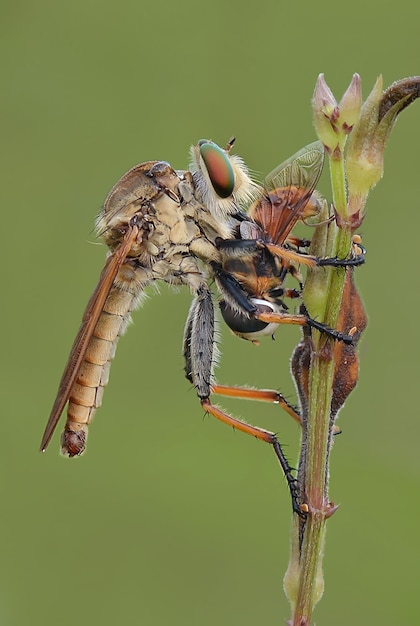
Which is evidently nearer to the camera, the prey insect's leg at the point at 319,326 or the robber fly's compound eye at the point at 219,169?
the prey insect's leg at the point at 319,326

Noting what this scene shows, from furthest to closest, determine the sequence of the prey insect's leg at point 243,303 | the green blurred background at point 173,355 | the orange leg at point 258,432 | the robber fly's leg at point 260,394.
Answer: the green blurred background at point 173,355 < the orange leg at point 258,432 < the robber fly's leg at point 260,394 < the prey insect's leg at point 243,303

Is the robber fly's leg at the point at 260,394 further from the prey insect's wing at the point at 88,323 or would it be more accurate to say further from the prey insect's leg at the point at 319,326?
the prey insect's wing at the point at 88,323

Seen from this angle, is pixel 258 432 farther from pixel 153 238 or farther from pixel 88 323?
pixel 153 238

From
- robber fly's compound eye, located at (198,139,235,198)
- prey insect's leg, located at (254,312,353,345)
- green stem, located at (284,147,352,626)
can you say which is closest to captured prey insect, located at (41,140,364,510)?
robber fly's compound eye, located at (198,139,235,198)

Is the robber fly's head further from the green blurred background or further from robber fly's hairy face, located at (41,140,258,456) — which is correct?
the green blurred background

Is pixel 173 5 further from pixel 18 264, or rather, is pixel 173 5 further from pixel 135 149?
pixel 18 264

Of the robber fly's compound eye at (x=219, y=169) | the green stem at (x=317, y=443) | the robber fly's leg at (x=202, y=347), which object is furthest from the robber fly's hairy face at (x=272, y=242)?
the green stem at (x=317, y=443)

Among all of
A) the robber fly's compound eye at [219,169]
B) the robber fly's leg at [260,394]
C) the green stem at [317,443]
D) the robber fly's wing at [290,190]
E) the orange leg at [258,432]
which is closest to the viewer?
the green stem at [317,443]
